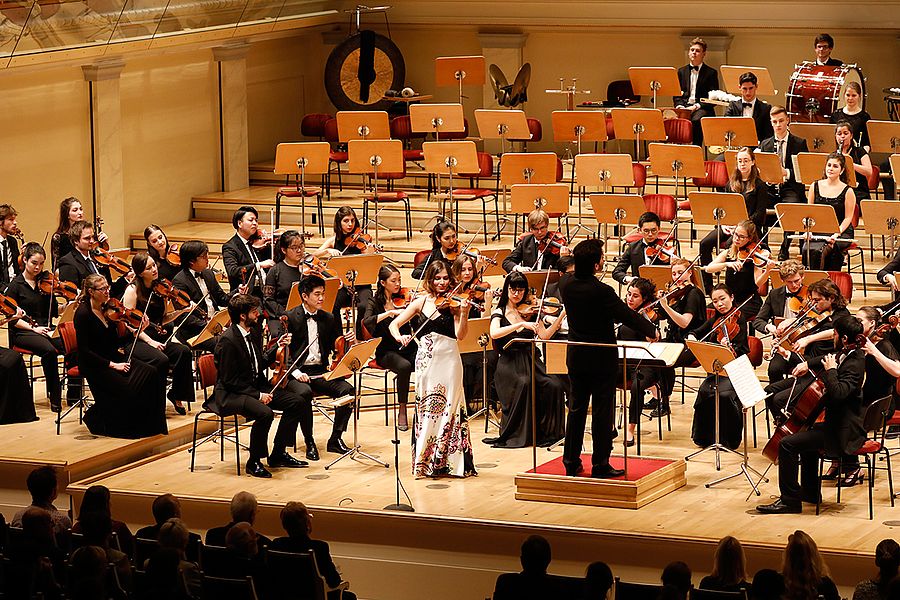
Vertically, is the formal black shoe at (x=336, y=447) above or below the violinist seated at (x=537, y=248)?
below

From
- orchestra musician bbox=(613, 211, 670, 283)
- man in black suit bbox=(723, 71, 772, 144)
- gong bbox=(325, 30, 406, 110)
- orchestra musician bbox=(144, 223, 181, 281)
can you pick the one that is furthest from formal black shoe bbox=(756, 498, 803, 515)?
gong bbox=(325, 30, 406, 110)

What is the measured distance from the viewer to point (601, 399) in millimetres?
7523

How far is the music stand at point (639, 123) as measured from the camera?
38.7 ft

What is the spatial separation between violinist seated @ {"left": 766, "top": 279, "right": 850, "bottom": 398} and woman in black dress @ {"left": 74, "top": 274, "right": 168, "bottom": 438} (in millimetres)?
3408

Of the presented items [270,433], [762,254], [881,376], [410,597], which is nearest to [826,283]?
[881,376]

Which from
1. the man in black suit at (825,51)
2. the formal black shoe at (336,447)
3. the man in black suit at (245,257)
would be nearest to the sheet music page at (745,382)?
the formal black shoe at (336,447)

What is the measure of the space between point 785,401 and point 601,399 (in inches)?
49.1

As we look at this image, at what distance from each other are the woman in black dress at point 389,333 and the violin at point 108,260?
1596 millimetres

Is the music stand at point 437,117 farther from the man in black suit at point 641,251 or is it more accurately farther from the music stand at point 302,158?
the man in black suit at point 641,251

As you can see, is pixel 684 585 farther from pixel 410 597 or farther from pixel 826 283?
pixel 826 283

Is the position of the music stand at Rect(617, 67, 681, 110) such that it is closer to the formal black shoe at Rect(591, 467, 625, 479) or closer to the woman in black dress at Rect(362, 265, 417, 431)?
the woman in black dress at Rect(362, 265, 417, 431)

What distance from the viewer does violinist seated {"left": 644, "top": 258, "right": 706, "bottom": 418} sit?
346 inches

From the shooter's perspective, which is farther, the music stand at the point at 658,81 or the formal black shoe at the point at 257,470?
the music stand at the point at 658,81

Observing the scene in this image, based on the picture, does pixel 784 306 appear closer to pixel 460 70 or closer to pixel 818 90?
pixel 818 90
